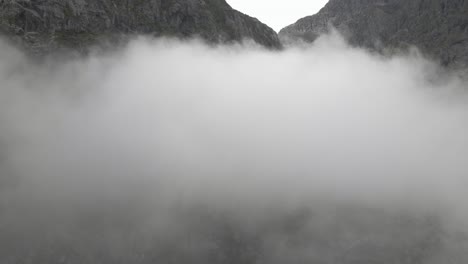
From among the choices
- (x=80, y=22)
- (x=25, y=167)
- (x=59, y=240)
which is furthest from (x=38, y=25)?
(x=59, y=240)

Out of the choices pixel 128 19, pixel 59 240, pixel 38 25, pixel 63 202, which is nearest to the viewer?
pixel 38 25

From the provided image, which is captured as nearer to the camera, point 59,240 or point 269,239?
point 59,240

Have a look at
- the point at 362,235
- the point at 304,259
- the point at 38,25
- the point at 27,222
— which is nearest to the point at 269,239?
the point at 304,259

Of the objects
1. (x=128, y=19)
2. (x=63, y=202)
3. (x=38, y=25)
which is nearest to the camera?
(x=38, y=25)

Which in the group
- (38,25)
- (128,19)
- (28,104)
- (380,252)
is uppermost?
(128,19)

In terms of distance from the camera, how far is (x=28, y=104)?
191m

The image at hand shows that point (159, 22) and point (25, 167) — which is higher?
point (159, 22)

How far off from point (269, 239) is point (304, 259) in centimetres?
2121

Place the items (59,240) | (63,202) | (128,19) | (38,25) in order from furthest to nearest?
(63,202)
(128,19)
(59,240)
(38,25)

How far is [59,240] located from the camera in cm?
16988

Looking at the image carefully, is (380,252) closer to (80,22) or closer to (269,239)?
(269,239)

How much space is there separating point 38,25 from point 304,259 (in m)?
152

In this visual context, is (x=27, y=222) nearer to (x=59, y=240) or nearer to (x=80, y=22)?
(x=59, y=240)

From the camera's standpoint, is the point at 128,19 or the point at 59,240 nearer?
the point at 59,240
